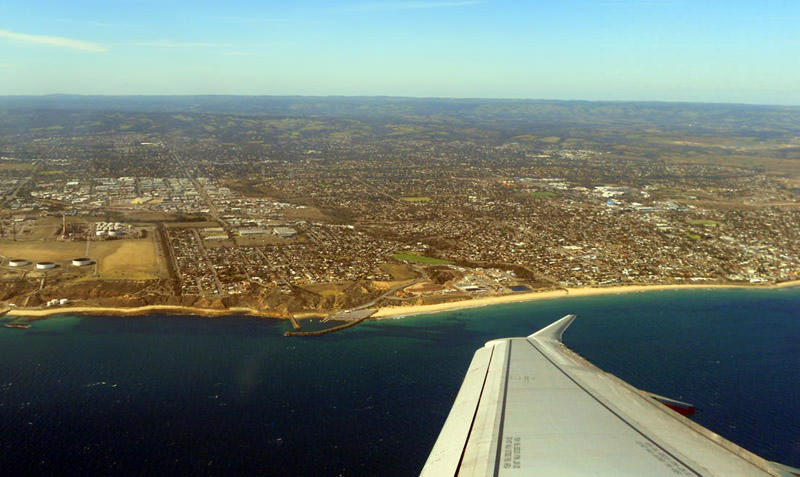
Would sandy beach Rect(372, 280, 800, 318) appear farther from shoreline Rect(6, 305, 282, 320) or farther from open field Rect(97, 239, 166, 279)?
open field Rect(97, 239, 166, 279)

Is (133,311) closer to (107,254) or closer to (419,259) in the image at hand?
(107,254)

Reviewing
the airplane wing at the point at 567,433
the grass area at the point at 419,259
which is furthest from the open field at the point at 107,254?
the airplane wing at the point at 567,433

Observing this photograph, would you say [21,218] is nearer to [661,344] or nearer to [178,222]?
[178,222]

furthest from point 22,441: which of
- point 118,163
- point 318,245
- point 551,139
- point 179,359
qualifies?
point 551,139

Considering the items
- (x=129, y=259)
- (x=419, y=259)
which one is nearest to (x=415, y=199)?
(x=419, y=259)

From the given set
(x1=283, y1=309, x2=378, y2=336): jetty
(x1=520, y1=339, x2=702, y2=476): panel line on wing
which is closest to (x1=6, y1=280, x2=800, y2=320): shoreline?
(x1=283, y1=309, x2=378, y2=336): jetty
